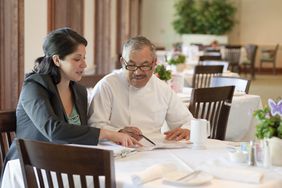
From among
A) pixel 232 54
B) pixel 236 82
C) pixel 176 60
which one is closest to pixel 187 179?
pixel 236 82

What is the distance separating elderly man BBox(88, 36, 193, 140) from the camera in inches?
113

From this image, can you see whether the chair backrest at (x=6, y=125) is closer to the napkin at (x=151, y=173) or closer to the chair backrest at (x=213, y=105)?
the napkin at (x=151, y=173)

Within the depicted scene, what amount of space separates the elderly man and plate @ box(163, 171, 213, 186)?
2.40 ft

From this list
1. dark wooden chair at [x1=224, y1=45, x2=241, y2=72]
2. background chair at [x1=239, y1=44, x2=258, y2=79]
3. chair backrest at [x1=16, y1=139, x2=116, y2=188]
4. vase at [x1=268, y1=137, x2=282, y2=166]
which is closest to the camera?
chair backrest at [x1=16, y1=139, x2=116, y2=188]

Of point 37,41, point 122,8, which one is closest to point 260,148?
point 37,41

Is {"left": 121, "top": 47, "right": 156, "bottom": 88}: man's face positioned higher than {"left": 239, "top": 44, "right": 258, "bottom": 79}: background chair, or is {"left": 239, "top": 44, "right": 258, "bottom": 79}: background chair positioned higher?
{"left": 121, "top": 47, "right": 156, "bottom": 88}: man's face

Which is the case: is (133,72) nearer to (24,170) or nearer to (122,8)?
(24,170)

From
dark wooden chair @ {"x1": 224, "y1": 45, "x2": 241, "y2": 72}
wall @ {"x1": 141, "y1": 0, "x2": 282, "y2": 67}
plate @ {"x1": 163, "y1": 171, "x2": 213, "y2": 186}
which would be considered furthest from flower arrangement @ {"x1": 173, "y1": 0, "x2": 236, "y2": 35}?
plate @ {"x1": 163, "y1": 171, "x2": 213, "y2": 186}

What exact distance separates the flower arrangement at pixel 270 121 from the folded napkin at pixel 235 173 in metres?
0.20

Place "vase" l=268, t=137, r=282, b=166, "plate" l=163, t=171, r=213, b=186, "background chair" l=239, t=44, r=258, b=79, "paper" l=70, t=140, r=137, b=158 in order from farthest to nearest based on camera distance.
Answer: "background chair" l=239, t=44, r=258, b=79 < "paper" l=70, t=140, r=137, b=158 < "vase" l=268, t=137, r=282, b=166 < "plate" l=163, t=171, r=213, b=186

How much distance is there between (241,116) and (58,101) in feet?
7.66

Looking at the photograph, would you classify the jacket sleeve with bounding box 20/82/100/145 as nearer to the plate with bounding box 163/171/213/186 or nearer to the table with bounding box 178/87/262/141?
the plate with bounding box 163/171/213/186

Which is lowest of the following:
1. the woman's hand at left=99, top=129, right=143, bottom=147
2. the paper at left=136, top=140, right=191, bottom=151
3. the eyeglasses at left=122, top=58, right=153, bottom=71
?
the paper at left=136, top=140, right=191, bottom=151

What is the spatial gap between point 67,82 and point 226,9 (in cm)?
1392
